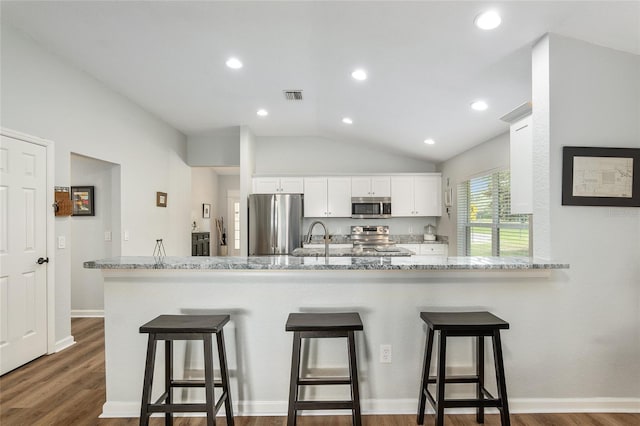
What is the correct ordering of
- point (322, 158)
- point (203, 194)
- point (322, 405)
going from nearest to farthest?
1. point (322, 405)
2. point (322, 158)
3. point (203, 194)

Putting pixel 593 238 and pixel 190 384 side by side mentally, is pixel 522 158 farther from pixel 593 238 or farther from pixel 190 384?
pixel 190 384

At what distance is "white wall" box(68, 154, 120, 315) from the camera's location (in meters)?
4.26

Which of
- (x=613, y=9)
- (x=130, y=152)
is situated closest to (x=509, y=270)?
(x=613, y=9)

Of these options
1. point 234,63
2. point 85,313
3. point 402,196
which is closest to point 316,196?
point 402,196

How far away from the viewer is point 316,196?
6.04 meters

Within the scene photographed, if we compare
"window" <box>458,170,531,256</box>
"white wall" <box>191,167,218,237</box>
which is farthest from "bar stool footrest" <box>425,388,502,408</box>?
"white wall" <box>191,167,218,237</box>

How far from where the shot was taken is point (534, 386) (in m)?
2.23

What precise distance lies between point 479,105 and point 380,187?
2.66 metres

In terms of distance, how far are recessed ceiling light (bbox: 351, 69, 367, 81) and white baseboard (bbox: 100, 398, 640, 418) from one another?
8.88 ft

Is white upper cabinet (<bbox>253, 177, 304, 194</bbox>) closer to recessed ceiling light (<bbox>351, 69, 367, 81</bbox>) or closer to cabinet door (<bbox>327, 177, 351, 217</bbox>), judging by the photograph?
cabinet door (<bbox>327, 177, 351, 217</bbox>)

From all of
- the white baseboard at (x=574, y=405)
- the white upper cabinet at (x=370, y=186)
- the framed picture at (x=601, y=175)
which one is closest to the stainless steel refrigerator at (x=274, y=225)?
the white upper cabinet at (x=370, y=186)

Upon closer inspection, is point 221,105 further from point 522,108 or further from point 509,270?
point 509,270

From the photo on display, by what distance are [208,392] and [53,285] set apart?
94.1 inches

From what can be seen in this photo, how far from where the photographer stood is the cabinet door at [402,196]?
6090 millimetres
